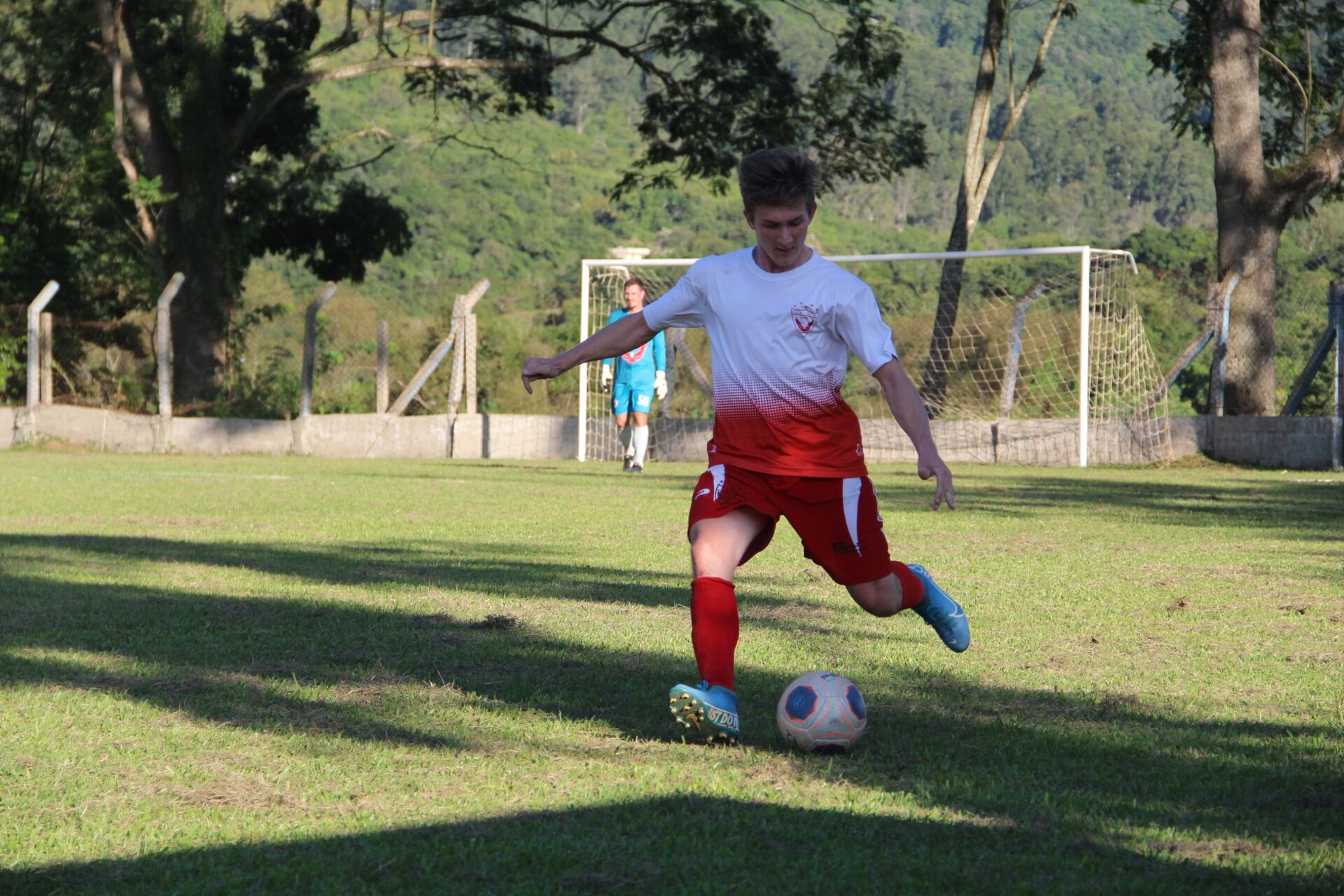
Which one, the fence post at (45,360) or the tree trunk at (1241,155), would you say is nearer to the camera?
the tree trunk at (1241,155)

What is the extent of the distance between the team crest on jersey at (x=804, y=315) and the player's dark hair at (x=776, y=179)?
0.96ft

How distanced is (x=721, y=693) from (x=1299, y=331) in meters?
20.8

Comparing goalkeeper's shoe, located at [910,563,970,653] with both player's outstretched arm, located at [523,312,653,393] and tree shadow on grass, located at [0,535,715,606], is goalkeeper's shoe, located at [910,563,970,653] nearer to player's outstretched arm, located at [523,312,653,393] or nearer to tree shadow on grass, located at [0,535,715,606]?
player's outstretched arm, located at [523,312,653,393]

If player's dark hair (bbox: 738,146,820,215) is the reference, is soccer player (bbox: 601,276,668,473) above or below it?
below

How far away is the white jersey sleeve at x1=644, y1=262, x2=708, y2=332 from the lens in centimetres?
447

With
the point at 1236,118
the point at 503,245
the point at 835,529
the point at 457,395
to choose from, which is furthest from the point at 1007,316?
the point at 503,245

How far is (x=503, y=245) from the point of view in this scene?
100438 mm

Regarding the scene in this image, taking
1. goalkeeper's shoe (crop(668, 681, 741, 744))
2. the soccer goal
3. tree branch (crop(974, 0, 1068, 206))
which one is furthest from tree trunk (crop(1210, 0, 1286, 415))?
goalkeeper's shoe (crop(668, 681, 741, 744))

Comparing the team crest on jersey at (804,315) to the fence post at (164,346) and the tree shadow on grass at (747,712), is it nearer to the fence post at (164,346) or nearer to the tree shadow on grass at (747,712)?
the tree shadow on grass at (747,712)

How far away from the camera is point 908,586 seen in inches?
183

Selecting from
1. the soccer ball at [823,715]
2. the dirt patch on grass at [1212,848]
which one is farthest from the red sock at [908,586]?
the dirt patch on grass at [1212,848]

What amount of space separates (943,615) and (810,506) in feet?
2.74

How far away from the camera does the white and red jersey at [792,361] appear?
4281 mm

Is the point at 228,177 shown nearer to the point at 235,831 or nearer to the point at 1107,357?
the point at 1107,357
